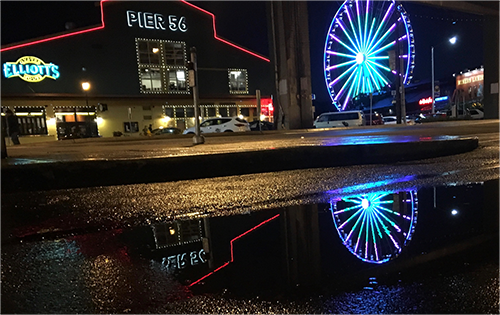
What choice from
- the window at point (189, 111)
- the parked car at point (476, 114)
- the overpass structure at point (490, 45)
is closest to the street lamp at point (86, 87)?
the window at point (189, 111)

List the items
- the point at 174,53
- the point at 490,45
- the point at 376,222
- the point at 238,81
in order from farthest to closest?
the point at 238,81
the point at 174,53
the point at 490,45
the point at 376,222

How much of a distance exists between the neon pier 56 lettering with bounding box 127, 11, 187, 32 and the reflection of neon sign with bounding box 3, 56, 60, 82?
7710 mm

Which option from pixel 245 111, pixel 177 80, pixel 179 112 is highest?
pixel 177 80

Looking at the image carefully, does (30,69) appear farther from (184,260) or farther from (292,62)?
(184,260)

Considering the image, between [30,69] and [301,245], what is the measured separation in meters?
30.6

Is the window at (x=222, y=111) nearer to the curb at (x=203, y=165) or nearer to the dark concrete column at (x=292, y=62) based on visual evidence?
the dark concrete column at (x=292, y=62)

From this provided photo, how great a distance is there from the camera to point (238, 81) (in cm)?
3547

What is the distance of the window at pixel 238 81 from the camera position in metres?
35.1

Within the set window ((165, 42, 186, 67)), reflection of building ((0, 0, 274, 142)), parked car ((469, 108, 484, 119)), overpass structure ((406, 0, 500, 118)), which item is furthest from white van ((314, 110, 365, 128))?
parked car ((469, 108, 484, 119))

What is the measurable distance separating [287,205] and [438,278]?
1795mm

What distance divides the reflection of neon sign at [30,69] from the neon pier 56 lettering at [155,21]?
771cm

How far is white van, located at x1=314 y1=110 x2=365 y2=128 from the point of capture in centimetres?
2461

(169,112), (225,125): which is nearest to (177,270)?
(225,125)

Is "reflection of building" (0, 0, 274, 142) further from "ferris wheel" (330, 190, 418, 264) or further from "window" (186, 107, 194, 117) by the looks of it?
"ferris wheel" (330, 190, 418, 264)
